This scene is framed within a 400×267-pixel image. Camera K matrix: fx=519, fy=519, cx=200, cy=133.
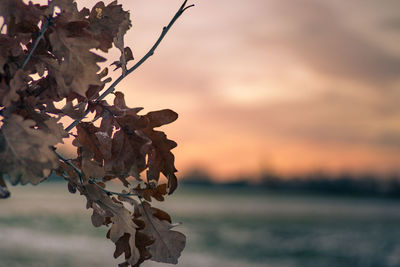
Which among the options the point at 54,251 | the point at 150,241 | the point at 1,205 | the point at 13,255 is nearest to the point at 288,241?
the point at 54,251

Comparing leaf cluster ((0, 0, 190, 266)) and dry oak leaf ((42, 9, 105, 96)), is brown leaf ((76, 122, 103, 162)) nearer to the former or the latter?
leaf cluster ((0, 0, 190, 266))

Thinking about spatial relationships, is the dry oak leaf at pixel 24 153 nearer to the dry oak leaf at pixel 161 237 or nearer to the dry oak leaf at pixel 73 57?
the dry oak leaf at pixel 73 57

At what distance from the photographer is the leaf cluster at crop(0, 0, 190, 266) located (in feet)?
2.80

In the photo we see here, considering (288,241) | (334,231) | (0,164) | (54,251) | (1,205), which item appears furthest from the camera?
(1,205)

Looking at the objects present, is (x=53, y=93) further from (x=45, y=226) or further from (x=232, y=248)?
(x=45, y=226)

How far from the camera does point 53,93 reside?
3.31 ft

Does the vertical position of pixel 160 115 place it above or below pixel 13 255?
above

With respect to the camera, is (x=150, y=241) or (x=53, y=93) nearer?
(x=53, y=93)

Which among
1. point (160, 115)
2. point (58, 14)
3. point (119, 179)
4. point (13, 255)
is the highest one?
point (58, 14)

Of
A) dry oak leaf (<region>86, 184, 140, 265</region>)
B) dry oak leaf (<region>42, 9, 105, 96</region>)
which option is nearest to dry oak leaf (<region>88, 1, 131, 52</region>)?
dry oak leaf (<region>42, 9, 105, 96</region>)

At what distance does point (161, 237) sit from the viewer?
1.16m

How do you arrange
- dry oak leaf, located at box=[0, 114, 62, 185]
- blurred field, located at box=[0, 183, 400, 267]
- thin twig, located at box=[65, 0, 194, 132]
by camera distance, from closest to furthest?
dry oak leaf, located at box=[0, 114, 62, 185]
thin twig, located at box=[65, 0, 194, 132]
blurred field, located at box=[0, 183, 400, 267]

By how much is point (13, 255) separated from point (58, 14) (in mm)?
14746

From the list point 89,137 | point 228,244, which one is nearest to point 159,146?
point 89,137
